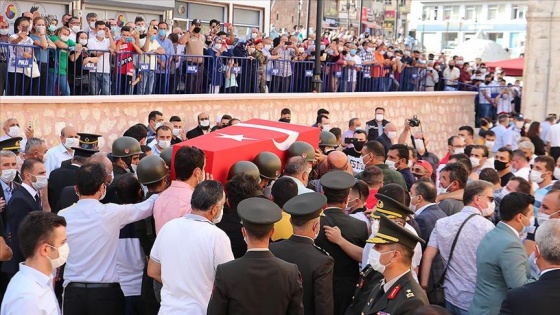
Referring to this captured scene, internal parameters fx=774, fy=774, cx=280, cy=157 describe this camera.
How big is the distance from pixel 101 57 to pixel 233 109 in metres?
3.25

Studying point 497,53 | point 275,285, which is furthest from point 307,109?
point 497,53

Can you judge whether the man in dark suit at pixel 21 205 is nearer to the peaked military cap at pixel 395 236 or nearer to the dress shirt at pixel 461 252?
the peaked military cap at pixel 395 236

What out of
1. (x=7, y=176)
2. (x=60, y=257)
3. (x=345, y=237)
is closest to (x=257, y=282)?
(x=60, y=257)

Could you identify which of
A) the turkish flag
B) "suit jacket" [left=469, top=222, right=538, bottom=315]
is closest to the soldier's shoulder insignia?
"suit jacket" [left=469, top=222, right=538, bottom=315]

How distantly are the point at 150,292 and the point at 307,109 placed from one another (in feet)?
39.0

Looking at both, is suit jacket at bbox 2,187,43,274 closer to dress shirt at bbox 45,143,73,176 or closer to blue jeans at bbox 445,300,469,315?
dress shirt at bbox 45,143,73,176

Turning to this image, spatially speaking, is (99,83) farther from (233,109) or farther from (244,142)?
(244,142)

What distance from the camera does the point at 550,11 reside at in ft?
71.3

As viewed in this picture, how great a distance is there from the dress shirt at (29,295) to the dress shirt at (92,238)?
1.33 metres

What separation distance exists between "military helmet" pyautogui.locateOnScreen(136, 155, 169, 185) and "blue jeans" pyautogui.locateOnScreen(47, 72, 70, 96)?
684 cm

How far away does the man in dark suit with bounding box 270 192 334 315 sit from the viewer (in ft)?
16.8

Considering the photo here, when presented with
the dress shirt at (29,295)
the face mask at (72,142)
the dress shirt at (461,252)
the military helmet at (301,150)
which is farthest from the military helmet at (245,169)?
the face mask at (72,142)

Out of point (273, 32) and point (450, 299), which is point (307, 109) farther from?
point (450, 299)

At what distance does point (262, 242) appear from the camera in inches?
188
